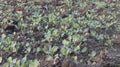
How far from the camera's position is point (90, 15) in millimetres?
6352

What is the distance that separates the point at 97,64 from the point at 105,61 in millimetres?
228

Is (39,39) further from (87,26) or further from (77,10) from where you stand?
(77,10)

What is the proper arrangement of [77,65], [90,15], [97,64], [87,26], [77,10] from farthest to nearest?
[77,10] → [90,15] → [87,26] → [97,64] → [77,65]

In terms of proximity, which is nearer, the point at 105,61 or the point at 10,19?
the point at 105,61

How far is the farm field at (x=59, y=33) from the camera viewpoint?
400cm

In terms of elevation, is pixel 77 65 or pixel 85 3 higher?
pixel 77 65

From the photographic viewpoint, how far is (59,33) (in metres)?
5.07

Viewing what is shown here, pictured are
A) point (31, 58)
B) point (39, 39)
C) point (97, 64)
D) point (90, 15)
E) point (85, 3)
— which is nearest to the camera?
point (97, 64)

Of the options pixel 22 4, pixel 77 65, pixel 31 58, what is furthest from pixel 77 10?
pixel 77 65

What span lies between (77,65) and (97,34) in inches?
71.9

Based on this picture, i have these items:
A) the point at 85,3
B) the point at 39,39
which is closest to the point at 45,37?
the point at 39,39

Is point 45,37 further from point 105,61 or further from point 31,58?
point 105,61

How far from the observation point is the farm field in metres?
4.00

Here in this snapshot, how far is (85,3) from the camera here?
764 centimetres
